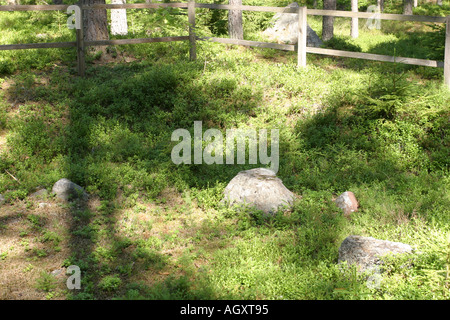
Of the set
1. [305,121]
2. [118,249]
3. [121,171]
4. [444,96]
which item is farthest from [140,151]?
[444,96]

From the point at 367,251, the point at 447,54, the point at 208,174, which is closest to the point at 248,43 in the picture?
the point at 447,54

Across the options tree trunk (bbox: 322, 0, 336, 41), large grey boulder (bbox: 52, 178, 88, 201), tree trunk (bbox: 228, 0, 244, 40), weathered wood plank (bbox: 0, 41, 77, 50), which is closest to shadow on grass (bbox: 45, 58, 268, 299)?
large grey boulder (bbox: 52, 178, 88, 201)

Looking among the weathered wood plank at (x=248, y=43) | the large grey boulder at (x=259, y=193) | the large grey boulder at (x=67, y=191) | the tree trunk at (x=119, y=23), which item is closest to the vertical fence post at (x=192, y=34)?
the weathered wood plank at (x=248, y=43)

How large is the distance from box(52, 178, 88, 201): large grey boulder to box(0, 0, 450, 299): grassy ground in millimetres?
192

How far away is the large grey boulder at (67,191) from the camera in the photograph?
7676mm

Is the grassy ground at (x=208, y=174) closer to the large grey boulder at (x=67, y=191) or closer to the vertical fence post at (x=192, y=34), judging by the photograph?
the large grey boulder at (x=67, y=191)

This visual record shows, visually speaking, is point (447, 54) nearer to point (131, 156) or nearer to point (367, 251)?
point (367, 251)

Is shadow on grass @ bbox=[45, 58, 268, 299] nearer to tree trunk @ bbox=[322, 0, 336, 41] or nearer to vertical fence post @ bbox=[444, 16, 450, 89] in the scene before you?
vertical fence post @ bbox=[444, 16, 450, 89]

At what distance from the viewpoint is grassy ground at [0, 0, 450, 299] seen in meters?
5.51

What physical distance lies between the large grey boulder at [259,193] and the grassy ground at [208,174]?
0.24 m

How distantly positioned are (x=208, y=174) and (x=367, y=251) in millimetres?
3849

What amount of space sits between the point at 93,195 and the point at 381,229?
16.3 ft

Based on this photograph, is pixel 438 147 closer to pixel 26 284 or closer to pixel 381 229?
pixel 381 229

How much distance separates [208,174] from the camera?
8.54 m
